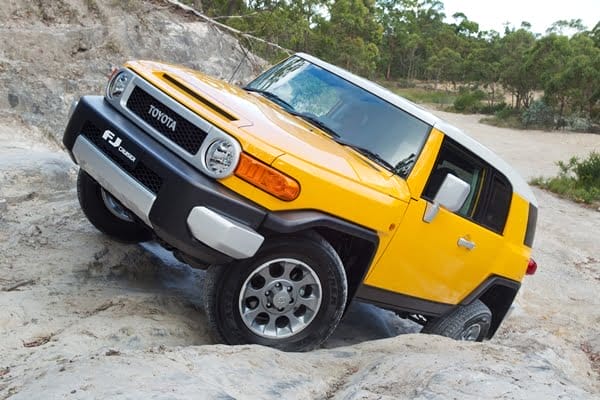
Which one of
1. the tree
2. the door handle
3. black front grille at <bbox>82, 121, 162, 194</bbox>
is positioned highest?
the tree

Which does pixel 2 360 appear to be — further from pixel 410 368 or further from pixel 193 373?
pixel 410 368

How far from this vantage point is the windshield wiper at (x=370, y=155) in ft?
14.8

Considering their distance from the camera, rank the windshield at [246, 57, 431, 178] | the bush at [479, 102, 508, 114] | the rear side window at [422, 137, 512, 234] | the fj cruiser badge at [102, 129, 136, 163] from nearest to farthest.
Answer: the fj cruiser badge at [102, 129, 136, 163]
the windshield at [246, 57, 431, 178]
the rear side window at [422, 137, 512, 234]
the bush at [479, 102, 508, 114]

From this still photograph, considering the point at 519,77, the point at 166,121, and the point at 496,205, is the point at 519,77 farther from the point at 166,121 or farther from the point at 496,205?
the point at 166,121

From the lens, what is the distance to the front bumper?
3555 millimetres

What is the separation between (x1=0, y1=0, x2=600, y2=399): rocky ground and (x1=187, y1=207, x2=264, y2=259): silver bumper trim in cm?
53

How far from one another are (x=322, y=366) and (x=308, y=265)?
0.57 meters

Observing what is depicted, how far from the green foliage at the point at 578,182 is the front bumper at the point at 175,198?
1523 cm

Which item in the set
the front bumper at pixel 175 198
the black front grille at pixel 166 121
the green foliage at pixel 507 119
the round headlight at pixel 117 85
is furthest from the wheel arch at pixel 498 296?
the green foliage at pixel 507 119

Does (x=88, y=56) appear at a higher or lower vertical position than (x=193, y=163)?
lower

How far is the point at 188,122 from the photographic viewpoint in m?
3.84

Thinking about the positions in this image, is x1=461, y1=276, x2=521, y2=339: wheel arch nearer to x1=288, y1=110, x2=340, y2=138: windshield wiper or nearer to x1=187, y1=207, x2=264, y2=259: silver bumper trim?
x1=288, y1=110, x2=340, y2=138: windshield wiper

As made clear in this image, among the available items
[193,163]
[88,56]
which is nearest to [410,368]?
[193,163]

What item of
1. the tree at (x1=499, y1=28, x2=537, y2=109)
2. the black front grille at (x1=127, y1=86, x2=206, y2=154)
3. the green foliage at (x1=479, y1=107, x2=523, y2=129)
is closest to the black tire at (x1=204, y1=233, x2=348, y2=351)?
the black front grille at (x1=127, y1=86, x2=206, y2=154)
